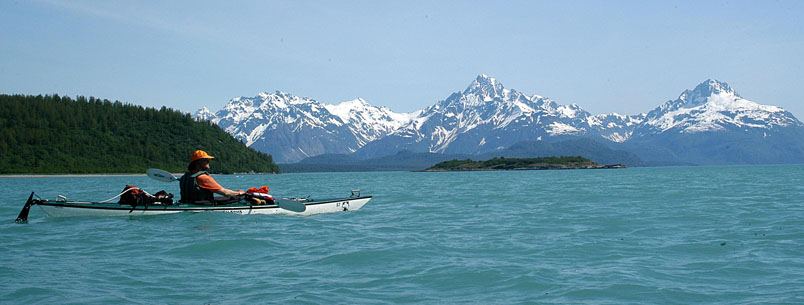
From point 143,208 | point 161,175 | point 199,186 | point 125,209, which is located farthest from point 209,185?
point 161,175

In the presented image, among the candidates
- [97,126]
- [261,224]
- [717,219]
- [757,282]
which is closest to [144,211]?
[261,224]

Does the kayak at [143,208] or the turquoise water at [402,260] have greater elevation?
the kayak at [143,208]

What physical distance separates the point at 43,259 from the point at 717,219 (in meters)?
25.9

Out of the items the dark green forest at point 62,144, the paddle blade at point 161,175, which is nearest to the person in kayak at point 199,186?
the paddle blade at point 161,175

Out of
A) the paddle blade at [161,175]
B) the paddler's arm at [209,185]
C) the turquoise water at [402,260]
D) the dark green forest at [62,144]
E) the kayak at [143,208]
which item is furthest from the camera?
the dark green forest at [62,144]

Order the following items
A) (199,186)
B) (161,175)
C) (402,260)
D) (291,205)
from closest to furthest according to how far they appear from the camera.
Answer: (402,260), (199,186), (291,205), (161,175)

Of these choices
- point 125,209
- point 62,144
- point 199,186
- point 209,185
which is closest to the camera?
point 209,185

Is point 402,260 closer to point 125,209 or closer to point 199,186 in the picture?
point 199,186

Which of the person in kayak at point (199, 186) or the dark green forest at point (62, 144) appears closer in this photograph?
the person in kayak at point (199, 186)

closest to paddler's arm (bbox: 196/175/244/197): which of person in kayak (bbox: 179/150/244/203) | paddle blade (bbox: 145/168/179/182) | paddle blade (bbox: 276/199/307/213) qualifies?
person in kayak (bbox: 179/150/244/203)

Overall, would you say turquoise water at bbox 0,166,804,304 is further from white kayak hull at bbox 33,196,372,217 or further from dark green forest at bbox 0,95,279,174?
dark green forest at bbox 0,95,279,174

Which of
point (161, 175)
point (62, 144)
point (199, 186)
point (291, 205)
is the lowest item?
point (291, 205)

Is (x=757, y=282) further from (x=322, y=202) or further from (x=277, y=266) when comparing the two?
(x=322, y=202)

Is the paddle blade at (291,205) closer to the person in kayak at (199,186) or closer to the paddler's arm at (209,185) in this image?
the person in kayak at (199,186)
